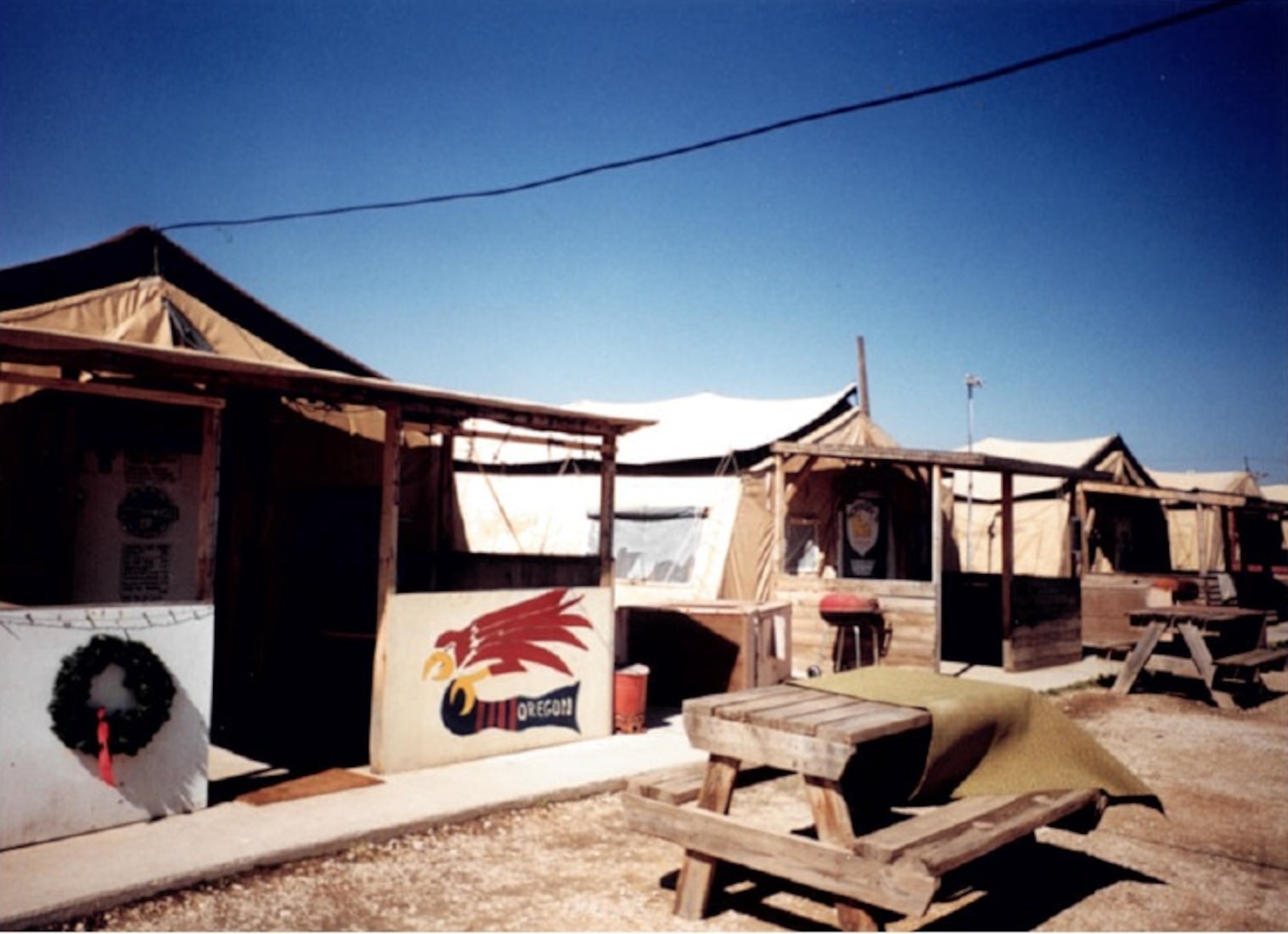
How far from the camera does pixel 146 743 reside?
563cm

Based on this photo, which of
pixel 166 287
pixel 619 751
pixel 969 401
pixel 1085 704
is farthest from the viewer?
pixel 969 401

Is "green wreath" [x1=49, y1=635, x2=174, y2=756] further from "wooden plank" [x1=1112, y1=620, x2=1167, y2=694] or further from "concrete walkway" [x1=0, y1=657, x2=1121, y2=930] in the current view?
"wooden plank" [x1=1112, y1=620, x2=1167, y2=694]

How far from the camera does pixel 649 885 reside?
16.4ft

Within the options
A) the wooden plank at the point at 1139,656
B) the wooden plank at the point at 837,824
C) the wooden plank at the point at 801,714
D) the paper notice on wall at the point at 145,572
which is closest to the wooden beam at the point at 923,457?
the wooden plank at the point at 1139,656

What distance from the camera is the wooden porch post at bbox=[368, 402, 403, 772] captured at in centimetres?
679

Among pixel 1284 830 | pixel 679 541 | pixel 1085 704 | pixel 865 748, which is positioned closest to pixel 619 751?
pixel 865 748

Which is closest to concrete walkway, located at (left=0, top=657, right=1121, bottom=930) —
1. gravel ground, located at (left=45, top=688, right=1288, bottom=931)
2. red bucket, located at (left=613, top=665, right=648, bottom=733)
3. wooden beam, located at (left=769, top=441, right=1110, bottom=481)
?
gravel ground, located at (left=45, top=688, right=1288, bottom=931)

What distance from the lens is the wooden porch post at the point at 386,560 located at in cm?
679

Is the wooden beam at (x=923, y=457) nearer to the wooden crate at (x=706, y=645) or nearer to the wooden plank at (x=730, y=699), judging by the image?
the wooden crate at (x=706, y=645)

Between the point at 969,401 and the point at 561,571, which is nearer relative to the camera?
the point at 561,571

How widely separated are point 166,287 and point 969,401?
2638 cm

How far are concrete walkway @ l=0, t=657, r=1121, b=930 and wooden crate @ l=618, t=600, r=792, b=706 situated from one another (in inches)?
61.8

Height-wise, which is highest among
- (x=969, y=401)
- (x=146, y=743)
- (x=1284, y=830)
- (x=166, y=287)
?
(x=969, y=401)

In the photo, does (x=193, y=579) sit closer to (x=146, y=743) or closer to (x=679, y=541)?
(x=146, y=743)
